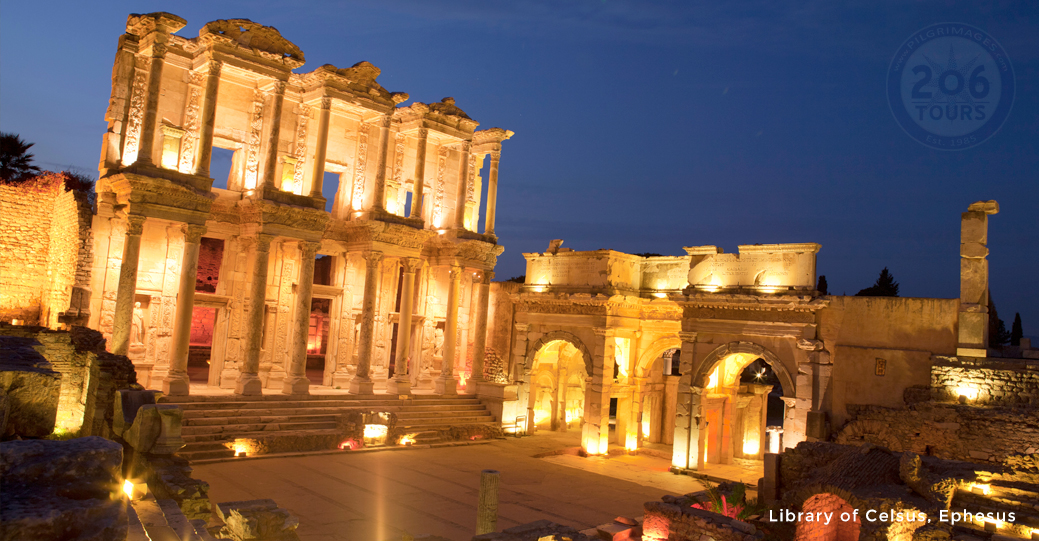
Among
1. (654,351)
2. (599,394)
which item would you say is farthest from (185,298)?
(654,351)

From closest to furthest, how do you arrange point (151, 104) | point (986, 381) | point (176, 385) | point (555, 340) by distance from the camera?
point (986, 381)
point (176, 385)
point (151, 104)
point (555, 340)

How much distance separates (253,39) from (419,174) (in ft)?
25.3

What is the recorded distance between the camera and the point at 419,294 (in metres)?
28.5

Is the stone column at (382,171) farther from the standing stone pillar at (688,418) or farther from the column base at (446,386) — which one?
the standing stone pillar at (688,418)

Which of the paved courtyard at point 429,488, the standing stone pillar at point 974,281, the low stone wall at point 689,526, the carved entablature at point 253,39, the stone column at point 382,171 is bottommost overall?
the paved courtyard at point 429,488

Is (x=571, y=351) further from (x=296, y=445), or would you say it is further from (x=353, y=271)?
(x=296, y=445)

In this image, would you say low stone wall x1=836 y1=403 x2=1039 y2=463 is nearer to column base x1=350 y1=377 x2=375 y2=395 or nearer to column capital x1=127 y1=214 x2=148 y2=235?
column base x1=350 y1=377 x2=375 y2=395

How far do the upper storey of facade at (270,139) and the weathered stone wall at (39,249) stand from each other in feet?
5.79

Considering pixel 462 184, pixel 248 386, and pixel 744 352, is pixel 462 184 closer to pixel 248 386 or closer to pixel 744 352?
pixel 248 386

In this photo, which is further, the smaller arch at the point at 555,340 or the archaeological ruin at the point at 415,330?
Result: the smaller arch at the point at 555,340

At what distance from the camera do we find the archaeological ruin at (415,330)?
13320 millimetres

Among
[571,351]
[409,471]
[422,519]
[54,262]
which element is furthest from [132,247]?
[571,351]

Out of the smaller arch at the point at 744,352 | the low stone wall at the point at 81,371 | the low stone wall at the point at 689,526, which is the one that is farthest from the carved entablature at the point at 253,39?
the low stone wall at the point at 689,526

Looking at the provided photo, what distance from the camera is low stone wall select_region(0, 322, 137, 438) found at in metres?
14.9
